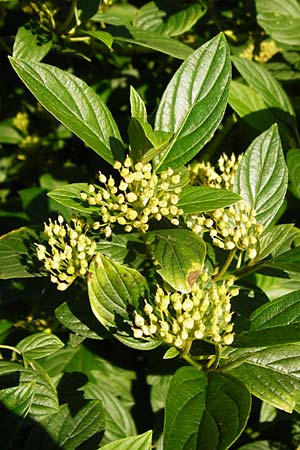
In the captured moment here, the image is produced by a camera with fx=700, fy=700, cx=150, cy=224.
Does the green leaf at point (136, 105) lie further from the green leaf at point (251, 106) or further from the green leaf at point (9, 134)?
the green leaf at point (9, 134)

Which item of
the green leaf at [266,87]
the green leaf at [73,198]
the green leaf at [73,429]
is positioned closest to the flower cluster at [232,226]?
the green leaf at [73,198]

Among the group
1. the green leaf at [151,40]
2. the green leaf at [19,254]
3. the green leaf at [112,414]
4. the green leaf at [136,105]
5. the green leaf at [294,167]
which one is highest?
the green leaf at [136,105]

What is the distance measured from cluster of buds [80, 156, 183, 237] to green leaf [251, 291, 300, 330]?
10.5 inches

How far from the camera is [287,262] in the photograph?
4.87ft

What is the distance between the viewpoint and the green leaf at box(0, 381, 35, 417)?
135 centimetres

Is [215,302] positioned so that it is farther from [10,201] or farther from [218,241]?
[10,201]

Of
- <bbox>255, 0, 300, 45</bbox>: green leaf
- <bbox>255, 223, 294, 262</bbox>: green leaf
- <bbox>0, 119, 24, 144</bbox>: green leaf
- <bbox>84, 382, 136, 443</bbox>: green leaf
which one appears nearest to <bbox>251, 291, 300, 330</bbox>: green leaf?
<bbox>255, 223, 294, 262</bbox>: green leaf

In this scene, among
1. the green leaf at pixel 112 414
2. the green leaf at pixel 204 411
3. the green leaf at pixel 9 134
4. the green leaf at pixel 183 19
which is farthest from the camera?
the green leaf at pixel 9 134

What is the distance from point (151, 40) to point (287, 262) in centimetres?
81

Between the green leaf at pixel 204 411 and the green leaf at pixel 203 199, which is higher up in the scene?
the green leaf at pixel 203 199

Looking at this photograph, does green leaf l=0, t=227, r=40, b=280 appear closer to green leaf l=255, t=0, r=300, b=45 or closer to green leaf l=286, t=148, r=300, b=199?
green leaf l=286, t=148, r=300, b=199

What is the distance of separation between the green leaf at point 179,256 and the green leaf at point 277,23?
1.03 metres

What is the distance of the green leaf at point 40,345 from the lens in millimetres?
1653

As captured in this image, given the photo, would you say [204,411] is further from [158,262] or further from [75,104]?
[75,104]
